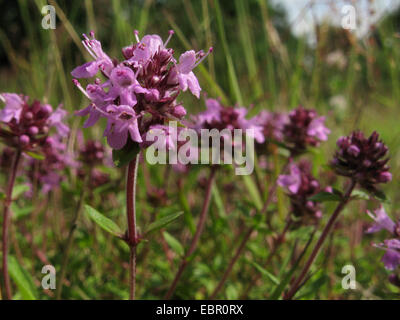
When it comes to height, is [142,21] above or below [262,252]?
above

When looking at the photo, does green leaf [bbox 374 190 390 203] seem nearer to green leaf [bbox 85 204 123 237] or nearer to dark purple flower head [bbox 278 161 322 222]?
dark purple flower head [bbox 278 161 322 222]

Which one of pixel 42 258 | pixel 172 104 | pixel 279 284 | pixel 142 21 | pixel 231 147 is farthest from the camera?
pixel 142 21

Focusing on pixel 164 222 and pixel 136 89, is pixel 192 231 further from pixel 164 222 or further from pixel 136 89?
pixel 136 89

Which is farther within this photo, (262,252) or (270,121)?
(270,121)

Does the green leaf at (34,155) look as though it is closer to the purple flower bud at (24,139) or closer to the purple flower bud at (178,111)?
the purple flower bud at (24,139)

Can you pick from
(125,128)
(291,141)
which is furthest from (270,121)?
(125,128)

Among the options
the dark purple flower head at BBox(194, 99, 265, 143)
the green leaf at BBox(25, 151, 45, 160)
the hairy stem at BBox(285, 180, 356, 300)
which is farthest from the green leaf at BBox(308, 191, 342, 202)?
the green leaf at BBox(25, 151, 45, 160)

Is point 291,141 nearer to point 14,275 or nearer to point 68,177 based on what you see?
point 68,177

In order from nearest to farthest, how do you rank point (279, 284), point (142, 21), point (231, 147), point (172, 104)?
point (172, 104) → point (279, 284) → point (231, 147) → point (142, 21)
